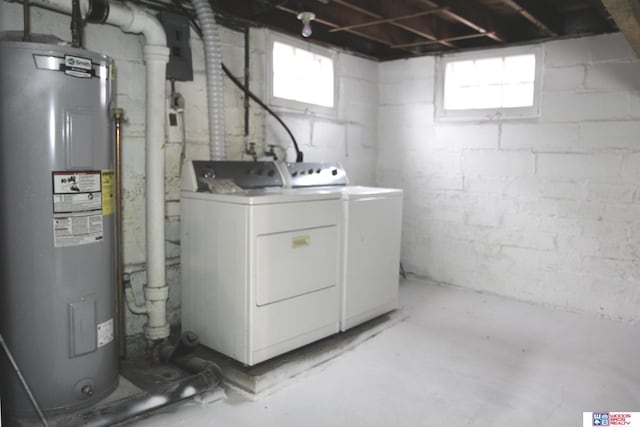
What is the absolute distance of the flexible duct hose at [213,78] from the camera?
267cm

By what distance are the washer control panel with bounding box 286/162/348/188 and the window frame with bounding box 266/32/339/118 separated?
0.49 m

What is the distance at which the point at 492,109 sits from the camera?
3781 millimetres

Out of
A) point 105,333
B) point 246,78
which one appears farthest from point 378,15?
point 105,333

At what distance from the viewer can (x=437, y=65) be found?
4.04m

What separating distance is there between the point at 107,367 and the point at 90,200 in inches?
28.9

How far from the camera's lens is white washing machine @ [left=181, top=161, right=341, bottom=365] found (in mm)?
2355

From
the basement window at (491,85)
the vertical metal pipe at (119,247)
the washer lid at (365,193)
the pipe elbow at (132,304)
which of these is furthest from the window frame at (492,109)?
the pipe elbow at (132,304)

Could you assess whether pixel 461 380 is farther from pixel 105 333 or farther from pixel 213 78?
pixel 213 78

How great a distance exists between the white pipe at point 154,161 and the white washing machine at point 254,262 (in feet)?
0.53

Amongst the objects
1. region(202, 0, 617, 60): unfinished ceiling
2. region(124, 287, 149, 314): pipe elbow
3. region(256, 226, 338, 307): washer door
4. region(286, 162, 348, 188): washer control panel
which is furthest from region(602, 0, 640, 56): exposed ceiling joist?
region(124, 287, 149, 314): pipe elbow

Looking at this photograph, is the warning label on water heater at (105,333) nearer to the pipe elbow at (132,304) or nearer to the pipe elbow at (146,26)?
the pipe elbow at (132,304)

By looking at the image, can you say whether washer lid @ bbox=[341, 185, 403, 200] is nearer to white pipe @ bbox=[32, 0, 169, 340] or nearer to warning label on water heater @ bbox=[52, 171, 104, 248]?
white pipe @ bbox=[32, 0, 169, 340]

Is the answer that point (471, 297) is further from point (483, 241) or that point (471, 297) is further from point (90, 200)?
point (90, 200)

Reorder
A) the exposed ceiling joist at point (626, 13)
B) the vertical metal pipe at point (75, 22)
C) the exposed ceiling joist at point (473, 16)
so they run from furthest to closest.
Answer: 1. the exposed ceiling joist at point (473, 16)
2. the vertical metal pipe at point (75, 22)
3. the exposed ceiling joist at point (626, 13)
